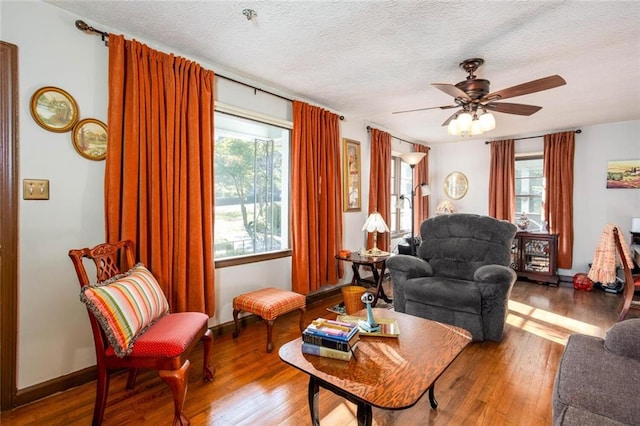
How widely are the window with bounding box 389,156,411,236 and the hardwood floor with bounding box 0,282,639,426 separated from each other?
2.76 metres

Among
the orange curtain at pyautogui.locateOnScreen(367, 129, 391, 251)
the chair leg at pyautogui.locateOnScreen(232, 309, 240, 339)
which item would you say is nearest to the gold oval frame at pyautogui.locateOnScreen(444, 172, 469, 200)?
the orange curtain at pyautogui.locateOnScreen(367, 129, 391, 251)

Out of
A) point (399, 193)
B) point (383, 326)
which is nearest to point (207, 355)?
point (383, 326)

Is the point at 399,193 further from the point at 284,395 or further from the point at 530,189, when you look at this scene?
the point at 284,395

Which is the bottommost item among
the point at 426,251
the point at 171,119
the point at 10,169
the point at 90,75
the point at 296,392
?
the point at 296,392

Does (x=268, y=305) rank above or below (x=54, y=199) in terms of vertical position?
below

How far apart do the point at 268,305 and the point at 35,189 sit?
1.70m

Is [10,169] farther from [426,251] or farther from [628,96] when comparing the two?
[628,96]

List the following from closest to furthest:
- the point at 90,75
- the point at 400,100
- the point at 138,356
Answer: the point at 138,356 < the point at 90,75 < the point at 400,100

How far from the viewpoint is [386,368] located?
139cm

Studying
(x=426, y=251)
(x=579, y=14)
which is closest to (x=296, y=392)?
(x=426, y=251)

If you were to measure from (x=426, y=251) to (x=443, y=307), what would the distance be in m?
0.69

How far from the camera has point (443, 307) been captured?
9.25ft

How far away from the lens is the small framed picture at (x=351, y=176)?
416 centimetres

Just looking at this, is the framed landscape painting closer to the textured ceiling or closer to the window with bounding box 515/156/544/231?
the window with bounding box 515/156/544/231
